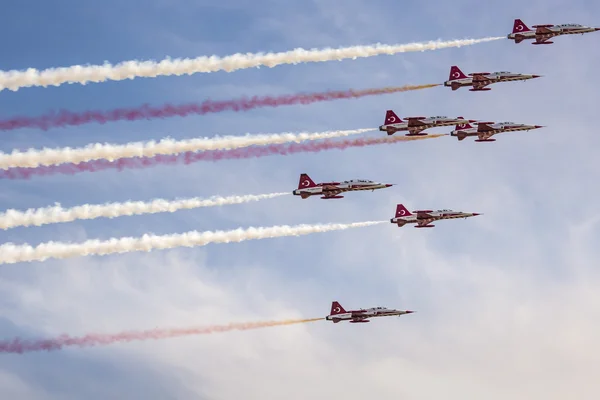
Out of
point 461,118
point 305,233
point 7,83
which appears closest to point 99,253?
point 7,83

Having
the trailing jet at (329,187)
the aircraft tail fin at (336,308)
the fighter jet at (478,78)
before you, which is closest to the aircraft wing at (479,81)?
the fighter jet at (478,78)

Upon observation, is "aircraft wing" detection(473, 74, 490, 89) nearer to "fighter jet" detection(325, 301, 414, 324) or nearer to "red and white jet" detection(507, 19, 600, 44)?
"red and white jet" detection(507, 19, 600, 44)

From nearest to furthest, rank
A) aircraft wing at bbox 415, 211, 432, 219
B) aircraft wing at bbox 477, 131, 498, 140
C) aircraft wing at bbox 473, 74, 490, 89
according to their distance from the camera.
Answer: aircraft wing at bbox 473, 74, 490, 89 → aircraft wing at bbox 477, 131, 498, 140 → aircraft wing at bbox 415, 211, 432, 219

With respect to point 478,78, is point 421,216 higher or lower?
lower

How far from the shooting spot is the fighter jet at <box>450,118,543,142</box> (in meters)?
150

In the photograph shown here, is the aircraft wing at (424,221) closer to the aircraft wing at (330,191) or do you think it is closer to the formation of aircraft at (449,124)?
the formation of aircraft at (449,124)

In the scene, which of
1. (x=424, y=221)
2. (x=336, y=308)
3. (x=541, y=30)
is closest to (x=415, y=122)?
(x=424, y=221)

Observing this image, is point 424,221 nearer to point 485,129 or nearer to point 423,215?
point 423,215

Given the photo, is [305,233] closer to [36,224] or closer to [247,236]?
[247,236]

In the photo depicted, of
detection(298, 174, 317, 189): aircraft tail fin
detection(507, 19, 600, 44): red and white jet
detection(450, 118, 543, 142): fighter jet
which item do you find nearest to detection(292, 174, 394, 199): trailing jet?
detection(298, 174, 317, 189): aircraft tail fin

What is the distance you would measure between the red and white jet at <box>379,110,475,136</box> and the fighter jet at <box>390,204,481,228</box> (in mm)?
11768

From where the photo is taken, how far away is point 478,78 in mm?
146500

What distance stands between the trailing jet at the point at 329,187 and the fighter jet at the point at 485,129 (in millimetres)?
14083

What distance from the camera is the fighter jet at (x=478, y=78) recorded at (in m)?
145
